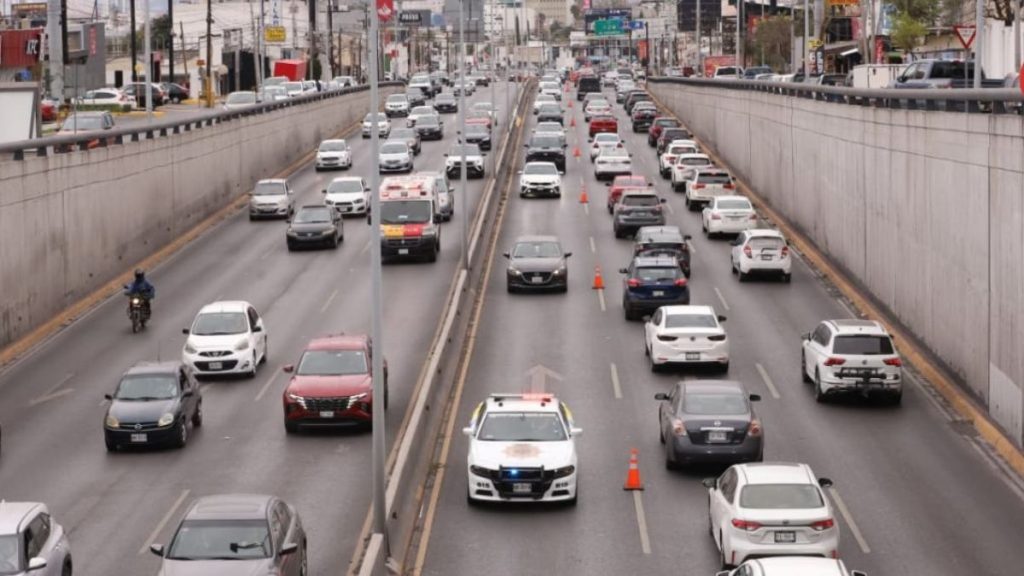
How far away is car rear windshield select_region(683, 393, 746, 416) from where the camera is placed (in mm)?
28672

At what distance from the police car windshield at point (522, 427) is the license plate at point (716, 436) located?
2.65m

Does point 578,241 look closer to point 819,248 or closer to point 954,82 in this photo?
point 819,248

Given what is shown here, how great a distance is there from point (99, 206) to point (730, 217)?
21514 millimetres

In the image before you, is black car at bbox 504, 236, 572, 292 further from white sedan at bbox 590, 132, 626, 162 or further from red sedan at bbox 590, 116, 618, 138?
red sedan at bbox 590, 116, 618, 138

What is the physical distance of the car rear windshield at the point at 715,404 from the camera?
28.7m

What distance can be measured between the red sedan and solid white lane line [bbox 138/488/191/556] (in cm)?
7113

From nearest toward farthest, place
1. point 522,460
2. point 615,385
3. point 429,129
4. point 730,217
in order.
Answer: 1. point 522,460
2. point 615,385
3. point 730,217
4. point 429,129

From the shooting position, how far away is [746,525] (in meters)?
22.3

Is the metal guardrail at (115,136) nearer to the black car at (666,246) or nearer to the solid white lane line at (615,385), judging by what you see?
the solid white lane line at (615,385)

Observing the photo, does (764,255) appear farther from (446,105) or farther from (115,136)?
(446,105)

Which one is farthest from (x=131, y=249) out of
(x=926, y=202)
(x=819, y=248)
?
(x=926, y=202)

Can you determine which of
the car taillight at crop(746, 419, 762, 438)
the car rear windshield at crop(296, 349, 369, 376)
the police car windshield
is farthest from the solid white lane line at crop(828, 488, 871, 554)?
the car rear windshield at crop(296, 349, 369, 376)

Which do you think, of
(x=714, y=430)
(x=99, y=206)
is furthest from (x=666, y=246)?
(x=714, y=430)

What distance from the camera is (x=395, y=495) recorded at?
24656 mm
